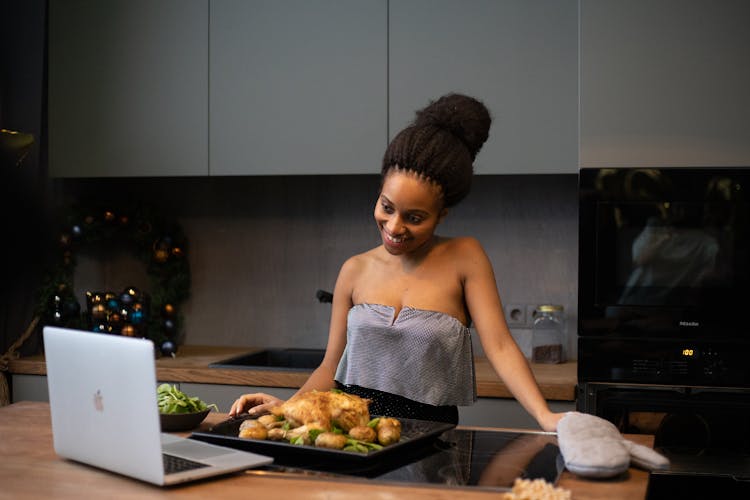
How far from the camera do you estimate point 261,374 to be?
285cm

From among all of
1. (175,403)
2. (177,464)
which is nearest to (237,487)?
(177,464)

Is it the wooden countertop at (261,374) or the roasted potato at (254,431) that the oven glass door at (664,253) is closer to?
the wooden countertop at (261,374)

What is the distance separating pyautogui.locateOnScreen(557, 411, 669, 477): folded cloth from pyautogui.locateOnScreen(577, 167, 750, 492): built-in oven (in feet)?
3.68

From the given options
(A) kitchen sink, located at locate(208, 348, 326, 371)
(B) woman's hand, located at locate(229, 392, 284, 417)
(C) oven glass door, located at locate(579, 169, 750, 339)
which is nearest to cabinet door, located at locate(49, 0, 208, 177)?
(A) kitchen sink, located at locate(208, 348, 326, 371)

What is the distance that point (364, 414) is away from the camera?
154 cm

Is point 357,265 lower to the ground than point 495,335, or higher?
higher

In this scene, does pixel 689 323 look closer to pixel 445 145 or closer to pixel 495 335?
pixel 495 335

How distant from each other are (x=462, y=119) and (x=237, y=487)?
2.96ft

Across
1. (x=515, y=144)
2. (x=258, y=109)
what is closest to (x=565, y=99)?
(x=515, y=144)

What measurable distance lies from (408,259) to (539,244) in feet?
4.20

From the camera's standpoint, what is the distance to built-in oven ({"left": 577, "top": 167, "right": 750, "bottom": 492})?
252cm

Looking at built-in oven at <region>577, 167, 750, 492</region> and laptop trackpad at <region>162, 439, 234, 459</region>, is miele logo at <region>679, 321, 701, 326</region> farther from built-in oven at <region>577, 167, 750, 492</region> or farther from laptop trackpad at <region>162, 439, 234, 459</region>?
laptop trackpad at <region>162, 439, 234, 459</region>

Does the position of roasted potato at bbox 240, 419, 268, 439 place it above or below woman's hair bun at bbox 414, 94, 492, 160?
below

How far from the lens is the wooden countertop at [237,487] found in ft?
4.17
